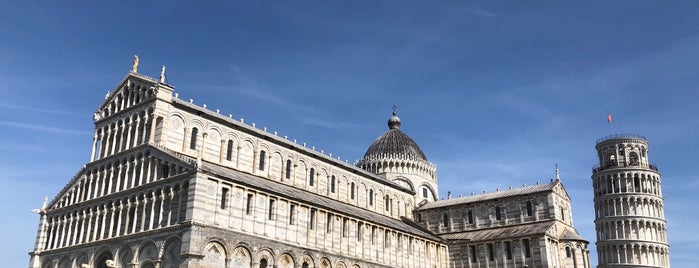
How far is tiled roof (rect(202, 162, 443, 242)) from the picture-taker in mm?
44938

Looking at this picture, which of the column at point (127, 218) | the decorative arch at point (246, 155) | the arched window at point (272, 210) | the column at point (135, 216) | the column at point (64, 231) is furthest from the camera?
the decorative arch at point (246, 155)

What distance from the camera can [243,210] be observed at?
143 feet

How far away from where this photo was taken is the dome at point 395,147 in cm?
7906

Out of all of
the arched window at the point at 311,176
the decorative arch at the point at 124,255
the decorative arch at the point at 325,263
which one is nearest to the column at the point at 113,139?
the decorative arch at the point at 124,255

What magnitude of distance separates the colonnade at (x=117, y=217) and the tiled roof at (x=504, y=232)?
111ft

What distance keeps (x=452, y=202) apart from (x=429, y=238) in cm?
894

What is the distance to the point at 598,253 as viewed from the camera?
9056 cm

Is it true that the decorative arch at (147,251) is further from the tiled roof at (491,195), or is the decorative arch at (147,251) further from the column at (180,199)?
the tiled roof at (491,195)

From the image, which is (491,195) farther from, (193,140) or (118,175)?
(118,175)

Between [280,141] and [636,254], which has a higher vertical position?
[280,141]

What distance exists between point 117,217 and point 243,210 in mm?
10479

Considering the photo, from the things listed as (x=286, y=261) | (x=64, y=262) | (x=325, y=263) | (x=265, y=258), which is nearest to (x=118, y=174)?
(x=64, y=262)

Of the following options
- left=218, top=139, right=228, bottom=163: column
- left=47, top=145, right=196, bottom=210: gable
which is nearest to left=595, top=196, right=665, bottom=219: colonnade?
left=218, top=139, right=228, bottom=163: column

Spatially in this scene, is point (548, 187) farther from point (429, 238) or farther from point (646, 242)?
point (646, 242)
